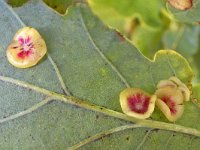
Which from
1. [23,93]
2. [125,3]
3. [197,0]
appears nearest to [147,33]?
[125,3]

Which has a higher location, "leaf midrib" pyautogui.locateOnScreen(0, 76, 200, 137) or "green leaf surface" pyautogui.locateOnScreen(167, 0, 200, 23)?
"green leaf surface" pyautogui.locateOnScreen(167, 0, 200, 23)

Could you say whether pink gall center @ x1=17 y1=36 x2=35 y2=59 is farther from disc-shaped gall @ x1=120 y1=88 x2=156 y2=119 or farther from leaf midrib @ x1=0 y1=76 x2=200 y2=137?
disc-shaped gall @ x1=120 y1=88 x2=156 y2=119

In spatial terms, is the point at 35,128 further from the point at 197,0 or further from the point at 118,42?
the point at 197,0

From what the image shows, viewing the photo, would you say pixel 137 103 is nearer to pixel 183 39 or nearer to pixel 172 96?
pixel 172 96

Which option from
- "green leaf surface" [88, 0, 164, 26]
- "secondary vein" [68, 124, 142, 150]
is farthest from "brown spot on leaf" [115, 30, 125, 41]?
"green leaf surface" [88, 0, 164, 26]

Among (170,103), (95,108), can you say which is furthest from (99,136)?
(170,103)

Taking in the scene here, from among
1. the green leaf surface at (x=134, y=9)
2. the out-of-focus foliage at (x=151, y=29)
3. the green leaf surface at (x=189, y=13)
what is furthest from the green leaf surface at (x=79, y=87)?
the out-of-focus foliage at (x=151, y=29)

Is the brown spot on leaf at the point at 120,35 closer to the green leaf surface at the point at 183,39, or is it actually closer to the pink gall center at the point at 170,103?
the pink gall center at the point at 170,103
